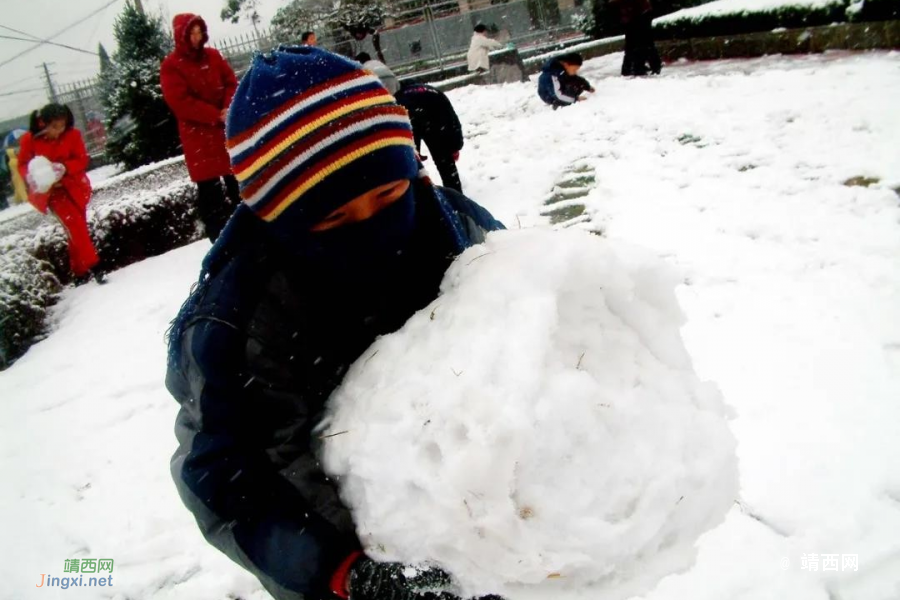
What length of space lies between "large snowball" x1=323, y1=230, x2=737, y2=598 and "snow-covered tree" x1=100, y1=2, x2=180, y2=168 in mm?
11305

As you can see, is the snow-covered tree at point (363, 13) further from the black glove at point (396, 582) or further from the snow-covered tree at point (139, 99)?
the black glove at point (396, 582)

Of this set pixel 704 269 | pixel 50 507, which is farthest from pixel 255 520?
pixel 704 269

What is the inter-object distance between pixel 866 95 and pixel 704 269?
3.76 metres

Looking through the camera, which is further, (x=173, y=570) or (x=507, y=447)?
(x=173, y=570)

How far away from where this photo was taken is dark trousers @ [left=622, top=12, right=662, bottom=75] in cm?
1027

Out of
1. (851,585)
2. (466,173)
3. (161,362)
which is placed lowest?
(851,585)

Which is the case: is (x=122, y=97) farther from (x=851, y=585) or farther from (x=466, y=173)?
(x=851, y=585)

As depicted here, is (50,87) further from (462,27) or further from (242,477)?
(242,477)

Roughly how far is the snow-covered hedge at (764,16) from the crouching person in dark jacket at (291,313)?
9775 mm

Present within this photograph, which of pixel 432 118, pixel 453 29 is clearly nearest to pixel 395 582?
pixel 432 118

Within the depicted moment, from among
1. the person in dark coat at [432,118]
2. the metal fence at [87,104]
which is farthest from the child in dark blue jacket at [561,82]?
the metal fence at [87,104]

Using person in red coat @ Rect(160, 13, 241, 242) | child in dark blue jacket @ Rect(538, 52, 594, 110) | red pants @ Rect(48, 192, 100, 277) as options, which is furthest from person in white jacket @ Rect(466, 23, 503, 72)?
red pants @ Rect(48, 192, 100, 277)

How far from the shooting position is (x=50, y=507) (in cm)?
311

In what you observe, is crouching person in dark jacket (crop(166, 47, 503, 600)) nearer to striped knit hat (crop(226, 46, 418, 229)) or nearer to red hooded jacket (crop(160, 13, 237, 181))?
striped knit hat (crop(226, 46, 418, 229))
